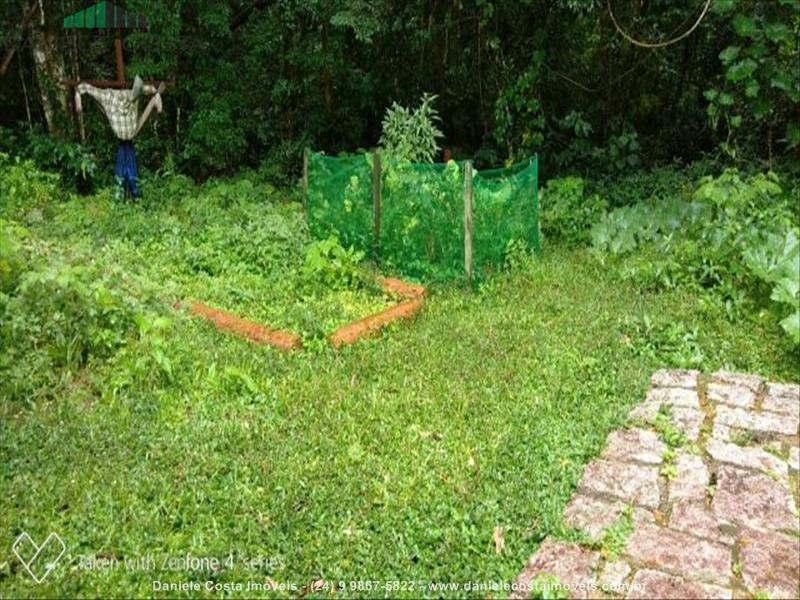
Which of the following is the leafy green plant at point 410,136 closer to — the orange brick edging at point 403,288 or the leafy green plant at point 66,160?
the orange brick edging at point 403,288

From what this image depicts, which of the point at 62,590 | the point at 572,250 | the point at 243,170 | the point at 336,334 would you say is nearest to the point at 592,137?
the point at 572,250

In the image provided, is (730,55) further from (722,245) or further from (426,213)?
(426,213)

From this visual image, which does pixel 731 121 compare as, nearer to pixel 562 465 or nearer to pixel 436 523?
pixel 562 465

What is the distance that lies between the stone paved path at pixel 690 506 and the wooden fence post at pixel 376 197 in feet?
8.54

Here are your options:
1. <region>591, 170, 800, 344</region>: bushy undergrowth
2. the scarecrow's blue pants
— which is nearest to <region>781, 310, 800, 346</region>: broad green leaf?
<region>591, 170, 800, 344</region>: bushy undergrowth

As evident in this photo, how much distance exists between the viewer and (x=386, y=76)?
9508 mm

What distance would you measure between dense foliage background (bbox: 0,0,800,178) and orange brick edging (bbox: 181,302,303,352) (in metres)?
4.09

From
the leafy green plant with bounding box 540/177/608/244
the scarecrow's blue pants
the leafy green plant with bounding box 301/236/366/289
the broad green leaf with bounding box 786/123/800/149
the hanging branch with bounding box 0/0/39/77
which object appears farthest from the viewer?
the hanging branch with bounding box 0/0/39/77

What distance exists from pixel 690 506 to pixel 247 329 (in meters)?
2.74

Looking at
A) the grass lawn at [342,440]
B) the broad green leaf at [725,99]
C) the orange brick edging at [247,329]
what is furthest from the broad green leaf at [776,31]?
the orange brick edging at [247,329]

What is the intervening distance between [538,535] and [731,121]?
5320 millimetres

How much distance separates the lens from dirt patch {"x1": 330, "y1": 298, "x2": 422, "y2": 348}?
181 inches

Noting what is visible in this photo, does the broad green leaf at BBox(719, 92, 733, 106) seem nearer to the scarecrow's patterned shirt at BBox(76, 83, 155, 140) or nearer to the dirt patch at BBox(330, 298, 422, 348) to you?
the dirt patch at BBox(330, 298, 422, 348)

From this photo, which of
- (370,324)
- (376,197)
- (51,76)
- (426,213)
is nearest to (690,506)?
(370,324)
